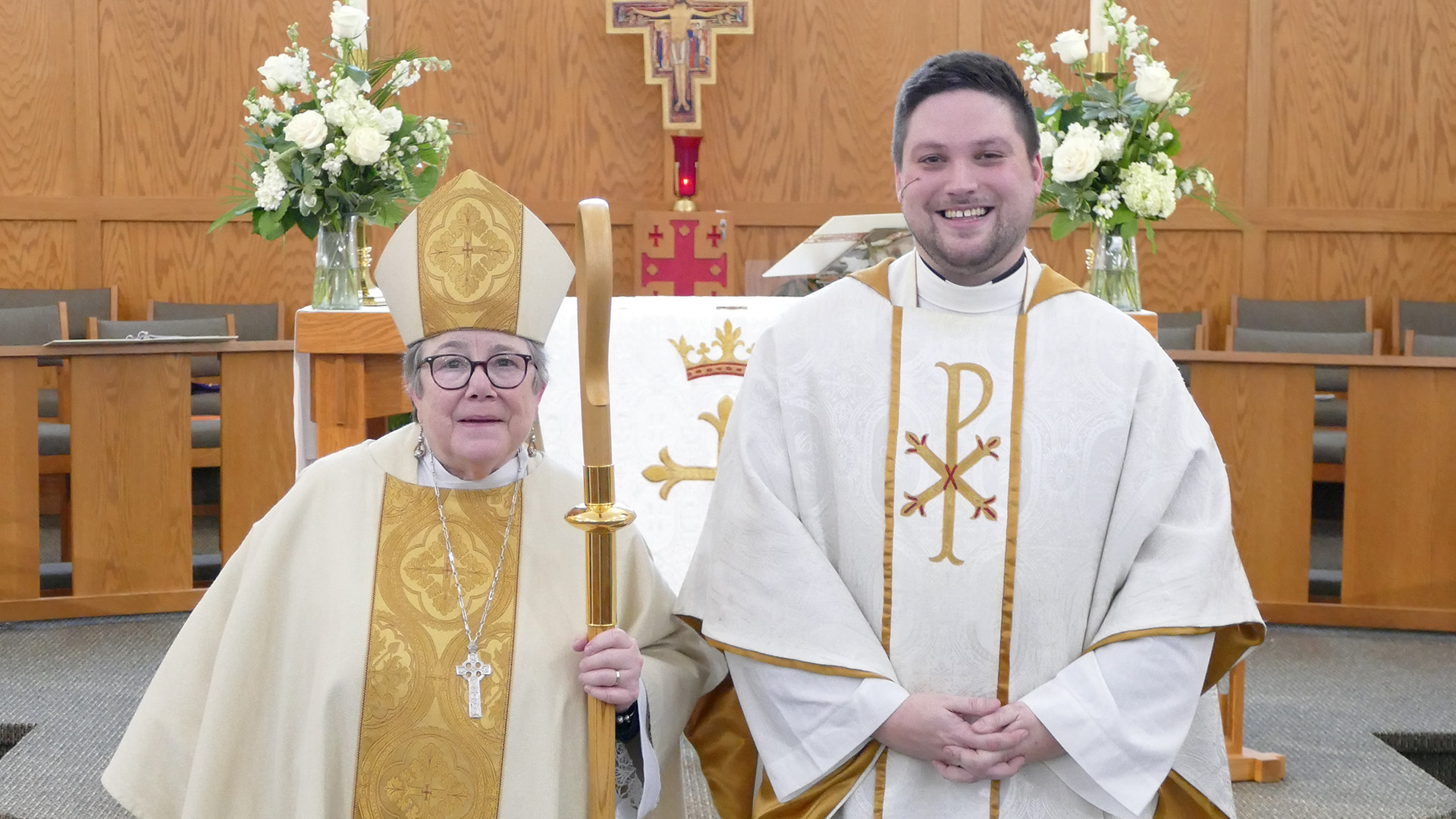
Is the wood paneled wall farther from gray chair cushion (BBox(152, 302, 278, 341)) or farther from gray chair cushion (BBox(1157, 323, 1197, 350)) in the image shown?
gray chair cushion (BBox(1157, 323, 1197, 350))

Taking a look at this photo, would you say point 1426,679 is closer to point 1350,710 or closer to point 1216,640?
point 1350,710

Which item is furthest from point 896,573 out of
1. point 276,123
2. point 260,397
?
point 260,397

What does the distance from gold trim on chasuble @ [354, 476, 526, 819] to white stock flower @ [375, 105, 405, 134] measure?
1793 millimetres

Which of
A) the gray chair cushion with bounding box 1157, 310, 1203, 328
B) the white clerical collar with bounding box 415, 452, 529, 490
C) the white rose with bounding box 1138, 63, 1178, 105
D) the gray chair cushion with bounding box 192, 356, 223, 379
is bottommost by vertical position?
the white clerical collar with bounding box 415, 452, 529, 490

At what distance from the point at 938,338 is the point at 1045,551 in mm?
371

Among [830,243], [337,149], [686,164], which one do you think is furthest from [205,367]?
[830,243]

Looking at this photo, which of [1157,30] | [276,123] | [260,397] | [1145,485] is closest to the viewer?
[1145,485]

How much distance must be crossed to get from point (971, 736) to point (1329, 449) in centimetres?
454

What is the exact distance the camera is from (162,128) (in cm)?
802

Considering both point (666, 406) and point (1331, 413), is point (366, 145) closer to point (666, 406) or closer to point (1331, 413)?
point (666, 406)

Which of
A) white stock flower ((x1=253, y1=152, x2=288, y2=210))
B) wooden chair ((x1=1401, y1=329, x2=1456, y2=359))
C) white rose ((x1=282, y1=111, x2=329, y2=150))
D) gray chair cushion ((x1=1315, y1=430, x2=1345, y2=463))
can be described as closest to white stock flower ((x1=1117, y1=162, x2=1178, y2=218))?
white rose ((x1=282, y1=111, x2=329, y2=150))

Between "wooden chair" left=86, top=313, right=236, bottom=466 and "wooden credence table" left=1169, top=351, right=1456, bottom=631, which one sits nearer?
"wooden credence table" left=1169, top=351, right=1456, bottom=631

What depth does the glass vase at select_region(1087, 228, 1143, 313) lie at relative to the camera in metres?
4.04

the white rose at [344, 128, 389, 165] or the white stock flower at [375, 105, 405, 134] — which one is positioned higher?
the white stock flower at [375, 105, 405, 134]
